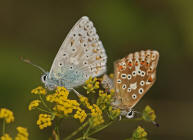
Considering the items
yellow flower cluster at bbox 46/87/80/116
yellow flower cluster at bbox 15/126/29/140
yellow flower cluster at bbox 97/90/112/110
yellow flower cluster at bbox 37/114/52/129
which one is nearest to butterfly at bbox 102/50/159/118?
yellow flower cluster at bbox 97/90/112/110

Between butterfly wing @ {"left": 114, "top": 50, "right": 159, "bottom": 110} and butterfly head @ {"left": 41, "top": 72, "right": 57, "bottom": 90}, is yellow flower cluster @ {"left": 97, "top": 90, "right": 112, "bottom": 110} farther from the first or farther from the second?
butterfly head @ {"left": 41, "top": 72, "right": 57, "bottom": 90}

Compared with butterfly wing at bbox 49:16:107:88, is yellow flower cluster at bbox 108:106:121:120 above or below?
below

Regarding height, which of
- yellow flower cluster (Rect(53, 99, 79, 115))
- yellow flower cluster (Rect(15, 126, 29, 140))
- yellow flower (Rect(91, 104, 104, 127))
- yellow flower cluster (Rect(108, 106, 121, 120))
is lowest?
yellow flower cluster (Rect(108, 106, 121, 120))

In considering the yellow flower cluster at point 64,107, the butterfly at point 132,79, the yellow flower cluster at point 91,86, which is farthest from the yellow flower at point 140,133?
the yellow flower cluster at point 64,107

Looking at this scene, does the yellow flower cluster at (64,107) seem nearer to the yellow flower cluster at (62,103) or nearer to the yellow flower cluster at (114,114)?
the yellow flower cluster at (62,103)

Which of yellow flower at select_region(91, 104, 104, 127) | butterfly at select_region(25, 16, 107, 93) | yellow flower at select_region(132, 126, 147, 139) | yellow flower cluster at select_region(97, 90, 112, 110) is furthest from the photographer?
butterfly at select_region(25, 16, 107, 93)

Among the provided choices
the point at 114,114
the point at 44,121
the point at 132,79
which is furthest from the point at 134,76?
the point at 44,121

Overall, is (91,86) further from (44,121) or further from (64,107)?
(44,121)
